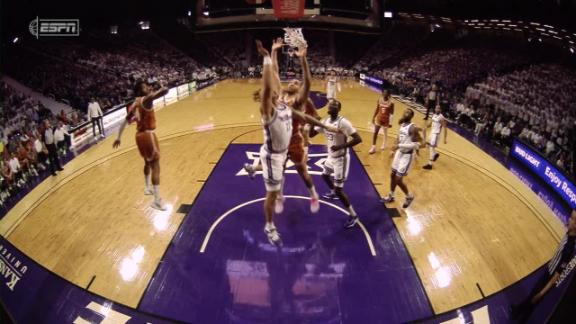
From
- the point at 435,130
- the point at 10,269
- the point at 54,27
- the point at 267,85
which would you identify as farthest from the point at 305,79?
the point at 54,27

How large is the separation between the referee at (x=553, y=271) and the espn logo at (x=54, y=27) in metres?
20.2

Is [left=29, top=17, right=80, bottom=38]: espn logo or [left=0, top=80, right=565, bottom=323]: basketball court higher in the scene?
[left=29, top=17, right=80, bottom=38]: espn logo

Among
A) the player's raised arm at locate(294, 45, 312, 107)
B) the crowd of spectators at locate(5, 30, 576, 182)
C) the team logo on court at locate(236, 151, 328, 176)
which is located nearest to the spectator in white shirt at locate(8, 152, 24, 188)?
the team logo on court at locate(236, 151, 328, 176)

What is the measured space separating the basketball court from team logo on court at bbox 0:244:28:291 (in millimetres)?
230

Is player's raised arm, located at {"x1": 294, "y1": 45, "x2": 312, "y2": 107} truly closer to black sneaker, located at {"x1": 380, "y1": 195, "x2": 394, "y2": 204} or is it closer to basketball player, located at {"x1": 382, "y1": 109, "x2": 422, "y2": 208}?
basketball player, located at {"x1": 382, "y1": 109, "x2": 422, "y2": 208}

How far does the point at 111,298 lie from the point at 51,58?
19.7 meters

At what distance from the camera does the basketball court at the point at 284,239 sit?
5.11 metres

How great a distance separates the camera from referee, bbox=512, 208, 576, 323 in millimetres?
4164

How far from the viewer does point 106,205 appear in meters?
7.78

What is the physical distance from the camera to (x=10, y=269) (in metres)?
5.66

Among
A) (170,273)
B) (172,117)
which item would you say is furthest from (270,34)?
(170,273)

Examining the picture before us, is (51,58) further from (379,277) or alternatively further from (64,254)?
(379,277)

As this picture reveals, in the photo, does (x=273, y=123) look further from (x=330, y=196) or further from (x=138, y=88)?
(x=330, y=196)

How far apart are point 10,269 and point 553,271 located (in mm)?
7476
